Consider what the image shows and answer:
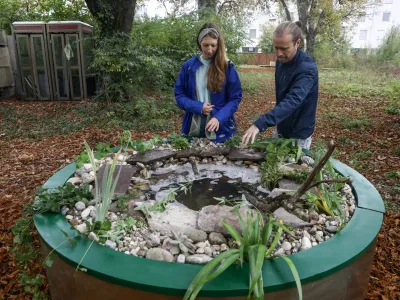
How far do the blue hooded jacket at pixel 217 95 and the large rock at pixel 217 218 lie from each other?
116 cm

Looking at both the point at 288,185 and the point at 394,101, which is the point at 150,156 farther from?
the point at 394,101

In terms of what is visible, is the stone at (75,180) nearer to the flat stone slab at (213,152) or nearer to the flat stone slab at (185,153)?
the flat stone slab at (185,153)

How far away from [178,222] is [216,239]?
0.90 feet

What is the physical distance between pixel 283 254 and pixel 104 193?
1.00 metres

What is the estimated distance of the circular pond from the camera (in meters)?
1.42

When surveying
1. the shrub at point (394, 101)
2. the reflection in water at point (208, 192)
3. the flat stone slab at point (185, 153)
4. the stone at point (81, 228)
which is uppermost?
the flat stone slab at point (185, 153)

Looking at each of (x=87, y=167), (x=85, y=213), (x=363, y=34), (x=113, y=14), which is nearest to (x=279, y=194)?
(x=85, y=213)

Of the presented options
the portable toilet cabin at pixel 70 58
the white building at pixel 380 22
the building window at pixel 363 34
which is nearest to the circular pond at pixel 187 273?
the portable toilet cabin at pixel 70 58

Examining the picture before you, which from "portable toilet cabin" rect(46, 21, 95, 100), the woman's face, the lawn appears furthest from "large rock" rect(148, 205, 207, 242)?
"portable toilet cabin" rect(46, 21, 95, 100)

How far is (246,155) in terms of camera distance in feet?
9.56

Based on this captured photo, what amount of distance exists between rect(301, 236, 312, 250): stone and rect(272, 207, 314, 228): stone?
128 millimetres

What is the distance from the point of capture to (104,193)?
1.90 metres

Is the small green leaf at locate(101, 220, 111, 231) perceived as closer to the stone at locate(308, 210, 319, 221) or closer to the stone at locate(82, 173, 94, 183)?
the stone at locate(82, 173, 94, 183)

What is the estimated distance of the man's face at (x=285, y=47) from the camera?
8.39ft
